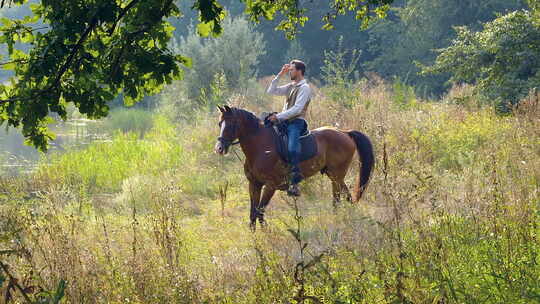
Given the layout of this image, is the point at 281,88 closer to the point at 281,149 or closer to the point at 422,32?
the point at 281,149

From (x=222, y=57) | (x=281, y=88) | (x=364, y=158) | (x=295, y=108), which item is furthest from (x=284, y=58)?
(x=295, y=108)

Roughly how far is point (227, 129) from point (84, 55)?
359 cm

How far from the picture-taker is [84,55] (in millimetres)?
4391

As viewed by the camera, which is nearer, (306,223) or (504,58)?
(306,223)

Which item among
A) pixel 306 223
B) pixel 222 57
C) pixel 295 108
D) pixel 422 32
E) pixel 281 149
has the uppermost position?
pixel 422 32

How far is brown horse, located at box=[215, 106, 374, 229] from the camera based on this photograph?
313 inches

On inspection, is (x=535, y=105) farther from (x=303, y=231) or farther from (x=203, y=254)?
(x=203, y=254)

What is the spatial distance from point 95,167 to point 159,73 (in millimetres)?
10128

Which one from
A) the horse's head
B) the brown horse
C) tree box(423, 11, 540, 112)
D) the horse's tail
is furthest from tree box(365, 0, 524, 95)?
the horse's head

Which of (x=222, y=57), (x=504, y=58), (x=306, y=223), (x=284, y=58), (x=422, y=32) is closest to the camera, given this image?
(x=306, y=223)

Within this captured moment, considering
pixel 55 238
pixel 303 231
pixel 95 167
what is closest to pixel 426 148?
pixel 303 231

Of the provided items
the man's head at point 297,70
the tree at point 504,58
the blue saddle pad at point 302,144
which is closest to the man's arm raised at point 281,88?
the man's head at point 297,70

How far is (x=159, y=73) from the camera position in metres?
4.68

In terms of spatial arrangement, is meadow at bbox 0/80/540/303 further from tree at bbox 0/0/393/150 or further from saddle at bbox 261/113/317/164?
tree at bbox 0/0/393/150
